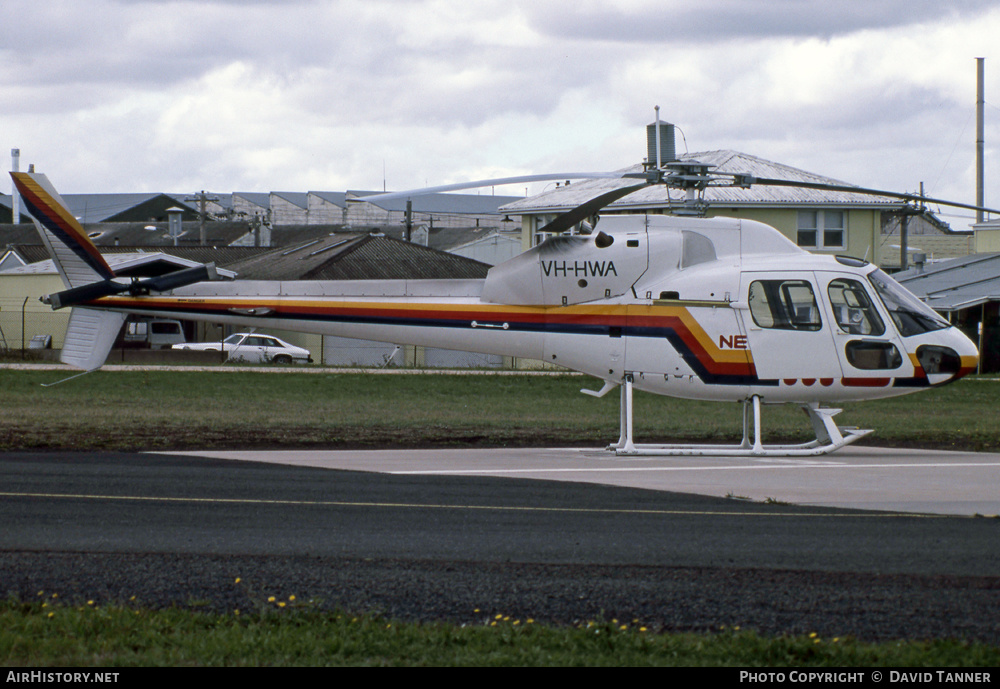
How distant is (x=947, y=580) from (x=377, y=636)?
411 cm

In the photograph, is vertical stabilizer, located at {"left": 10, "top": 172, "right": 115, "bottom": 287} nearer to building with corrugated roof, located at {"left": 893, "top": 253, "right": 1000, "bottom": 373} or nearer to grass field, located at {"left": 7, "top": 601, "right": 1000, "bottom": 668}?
grass field, located at {"left": 7, "top": 601, "right": 1000, "bottom": 668}

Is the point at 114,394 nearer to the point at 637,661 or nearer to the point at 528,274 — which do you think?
the point at 528,274

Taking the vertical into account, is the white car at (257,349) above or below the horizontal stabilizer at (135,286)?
below

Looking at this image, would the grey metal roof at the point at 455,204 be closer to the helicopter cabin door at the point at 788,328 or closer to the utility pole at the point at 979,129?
the utility pole at the point at 979,129

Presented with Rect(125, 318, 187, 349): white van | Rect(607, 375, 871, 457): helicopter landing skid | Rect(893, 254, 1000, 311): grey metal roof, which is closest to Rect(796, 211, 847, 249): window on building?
Rect(893, 254, 1000, 311): grey metal roof

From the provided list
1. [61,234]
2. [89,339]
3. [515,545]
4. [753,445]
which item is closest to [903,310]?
[753,445]

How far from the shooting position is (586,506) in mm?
10805

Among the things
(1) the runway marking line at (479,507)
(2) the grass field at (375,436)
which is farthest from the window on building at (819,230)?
(1) the runway marking line at (479,507)

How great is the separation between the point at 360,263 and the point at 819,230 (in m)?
20.6

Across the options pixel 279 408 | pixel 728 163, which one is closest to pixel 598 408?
pixel 279 408

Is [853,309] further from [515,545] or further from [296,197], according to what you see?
[296,197]

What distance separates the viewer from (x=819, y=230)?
44.6 meters

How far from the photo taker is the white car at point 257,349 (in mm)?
45259

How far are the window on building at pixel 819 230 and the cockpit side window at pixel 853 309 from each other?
1195 inches
